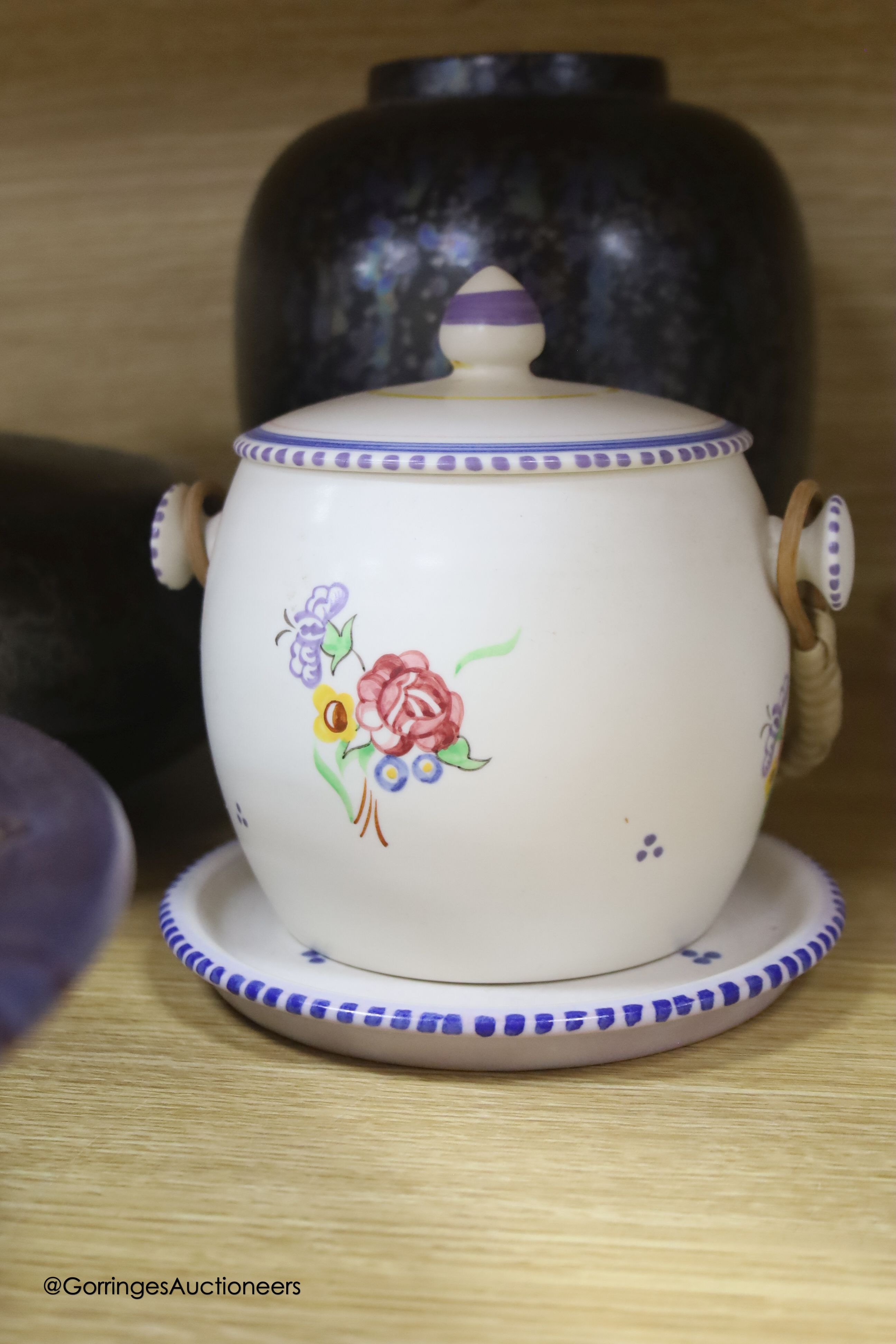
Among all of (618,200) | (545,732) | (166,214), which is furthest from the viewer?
(166,214)

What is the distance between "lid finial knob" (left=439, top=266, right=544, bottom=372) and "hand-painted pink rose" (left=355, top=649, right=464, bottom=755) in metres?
0.15

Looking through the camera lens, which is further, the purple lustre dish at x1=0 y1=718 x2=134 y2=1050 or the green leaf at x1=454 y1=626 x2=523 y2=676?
the green leaf at x1=454 y1=626 x2=523 y2=676

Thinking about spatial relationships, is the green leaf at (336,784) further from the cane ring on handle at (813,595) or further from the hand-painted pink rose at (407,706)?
the cane ring on handle at (813,595)

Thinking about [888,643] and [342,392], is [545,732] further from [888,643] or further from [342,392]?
[888,643]

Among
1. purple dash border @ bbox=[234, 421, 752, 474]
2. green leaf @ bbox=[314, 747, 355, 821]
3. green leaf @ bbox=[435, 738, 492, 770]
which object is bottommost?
green leaf @ bbox=[314, 747, 355, 821]

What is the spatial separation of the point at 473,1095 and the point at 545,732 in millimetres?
144

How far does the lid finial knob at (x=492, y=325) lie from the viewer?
0.59 m

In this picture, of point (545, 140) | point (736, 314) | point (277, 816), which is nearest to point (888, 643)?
point (736, 314)

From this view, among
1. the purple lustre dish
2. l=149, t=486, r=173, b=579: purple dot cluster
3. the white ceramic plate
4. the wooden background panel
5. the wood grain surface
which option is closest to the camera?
the purple lustre dish

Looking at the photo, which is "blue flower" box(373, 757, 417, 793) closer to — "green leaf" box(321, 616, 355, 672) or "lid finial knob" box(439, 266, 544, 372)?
"green leaf" box(321, 616, 355, 672)

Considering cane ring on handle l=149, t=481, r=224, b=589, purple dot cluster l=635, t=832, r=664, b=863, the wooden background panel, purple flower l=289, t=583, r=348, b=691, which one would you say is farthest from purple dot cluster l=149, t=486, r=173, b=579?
the wooden background panel

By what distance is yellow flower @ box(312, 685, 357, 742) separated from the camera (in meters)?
0.54

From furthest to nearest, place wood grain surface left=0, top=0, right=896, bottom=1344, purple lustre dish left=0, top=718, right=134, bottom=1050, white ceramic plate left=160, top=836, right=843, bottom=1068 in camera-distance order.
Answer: white ceramic plate left=160, top=836, right=843, bottom=1068
wood grain surface left=0, top=0, right=896, bottom=1344
purple lustre dish left=0, top=718, right=134, bottom=1050

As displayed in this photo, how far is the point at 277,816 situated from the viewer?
22.7 inches
